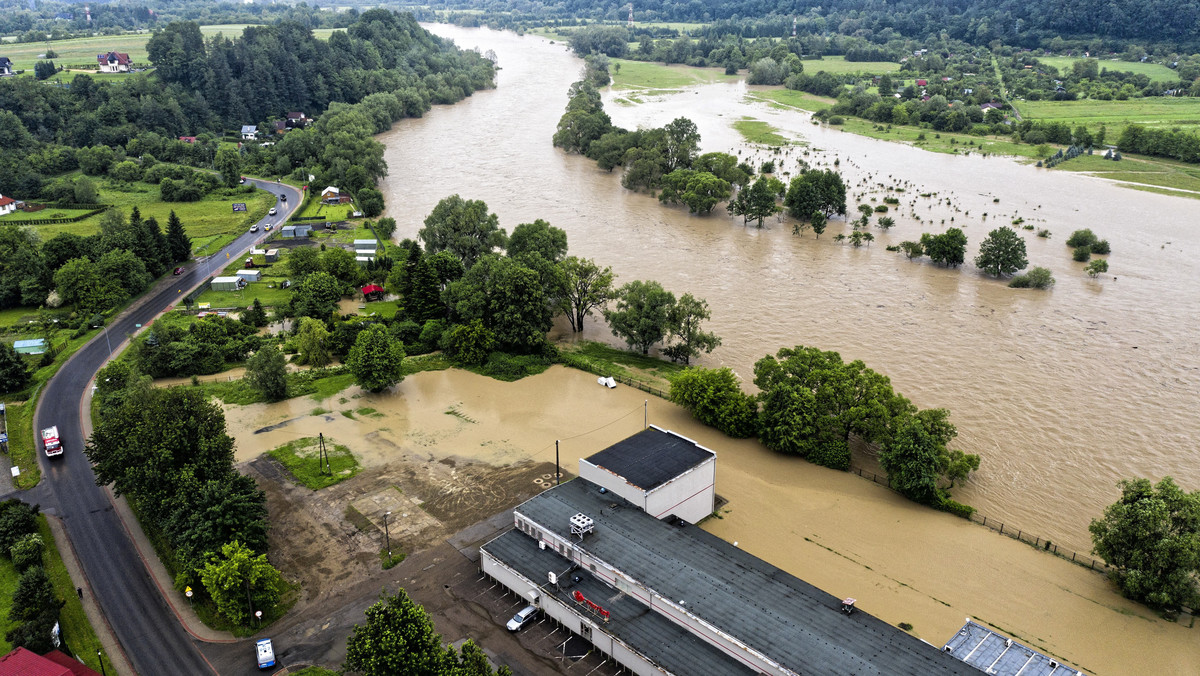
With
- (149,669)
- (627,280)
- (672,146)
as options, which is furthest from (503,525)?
(672,146)

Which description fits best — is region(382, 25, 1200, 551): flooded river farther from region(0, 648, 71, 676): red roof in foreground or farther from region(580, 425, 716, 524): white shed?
region(0, 648, 71, 676): red roof in foreground

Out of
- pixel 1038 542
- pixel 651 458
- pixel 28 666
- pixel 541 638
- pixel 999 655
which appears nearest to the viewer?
pixel 28 666

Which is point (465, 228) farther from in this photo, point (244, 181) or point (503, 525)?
point (244, 181)

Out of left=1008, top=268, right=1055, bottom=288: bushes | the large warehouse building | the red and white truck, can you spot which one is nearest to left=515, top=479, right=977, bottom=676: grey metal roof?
the large warehouse building

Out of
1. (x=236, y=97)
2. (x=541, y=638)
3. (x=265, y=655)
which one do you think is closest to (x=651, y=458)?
(x=541, y=638)

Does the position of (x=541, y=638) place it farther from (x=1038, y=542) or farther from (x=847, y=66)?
(x=847, y=66)

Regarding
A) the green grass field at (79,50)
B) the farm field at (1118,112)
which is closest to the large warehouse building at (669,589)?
the farm field at (1118,112)
